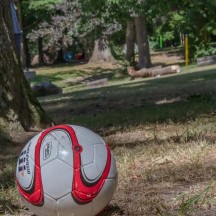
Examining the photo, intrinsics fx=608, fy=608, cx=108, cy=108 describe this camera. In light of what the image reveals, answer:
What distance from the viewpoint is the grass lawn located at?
4551 millimetres

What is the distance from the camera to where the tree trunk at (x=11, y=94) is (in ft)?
26.4

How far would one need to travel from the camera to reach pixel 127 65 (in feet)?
103

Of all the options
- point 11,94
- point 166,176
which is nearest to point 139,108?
point 11,94

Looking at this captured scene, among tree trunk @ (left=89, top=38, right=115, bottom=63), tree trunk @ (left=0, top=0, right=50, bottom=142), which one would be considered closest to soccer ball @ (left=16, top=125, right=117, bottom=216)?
tree trunk @ (left=0, top=0, right=50, bottom=142)

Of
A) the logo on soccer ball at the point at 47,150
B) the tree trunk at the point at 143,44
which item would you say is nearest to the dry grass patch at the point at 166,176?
the logo on soccer ball at the point at 47,150

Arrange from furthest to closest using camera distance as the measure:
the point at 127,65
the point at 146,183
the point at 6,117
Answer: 1. the point at 127,65
2. the point at 6,117
3. the point at 146,183

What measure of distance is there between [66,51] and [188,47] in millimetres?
31413

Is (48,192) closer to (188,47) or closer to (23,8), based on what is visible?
(188,47)

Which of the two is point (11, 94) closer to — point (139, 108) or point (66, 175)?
point (139, 108)

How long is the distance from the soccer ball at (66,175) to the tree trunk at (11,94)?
3.86 metres

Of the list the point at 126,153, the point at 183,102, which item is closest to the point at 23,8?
the point at 183,102

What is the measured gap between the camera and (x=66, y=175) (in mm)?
4004

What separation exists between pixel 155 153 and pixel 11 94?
2.68 m

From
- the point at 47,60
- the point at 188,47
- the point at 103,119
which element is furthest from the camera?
the point at 47,60
